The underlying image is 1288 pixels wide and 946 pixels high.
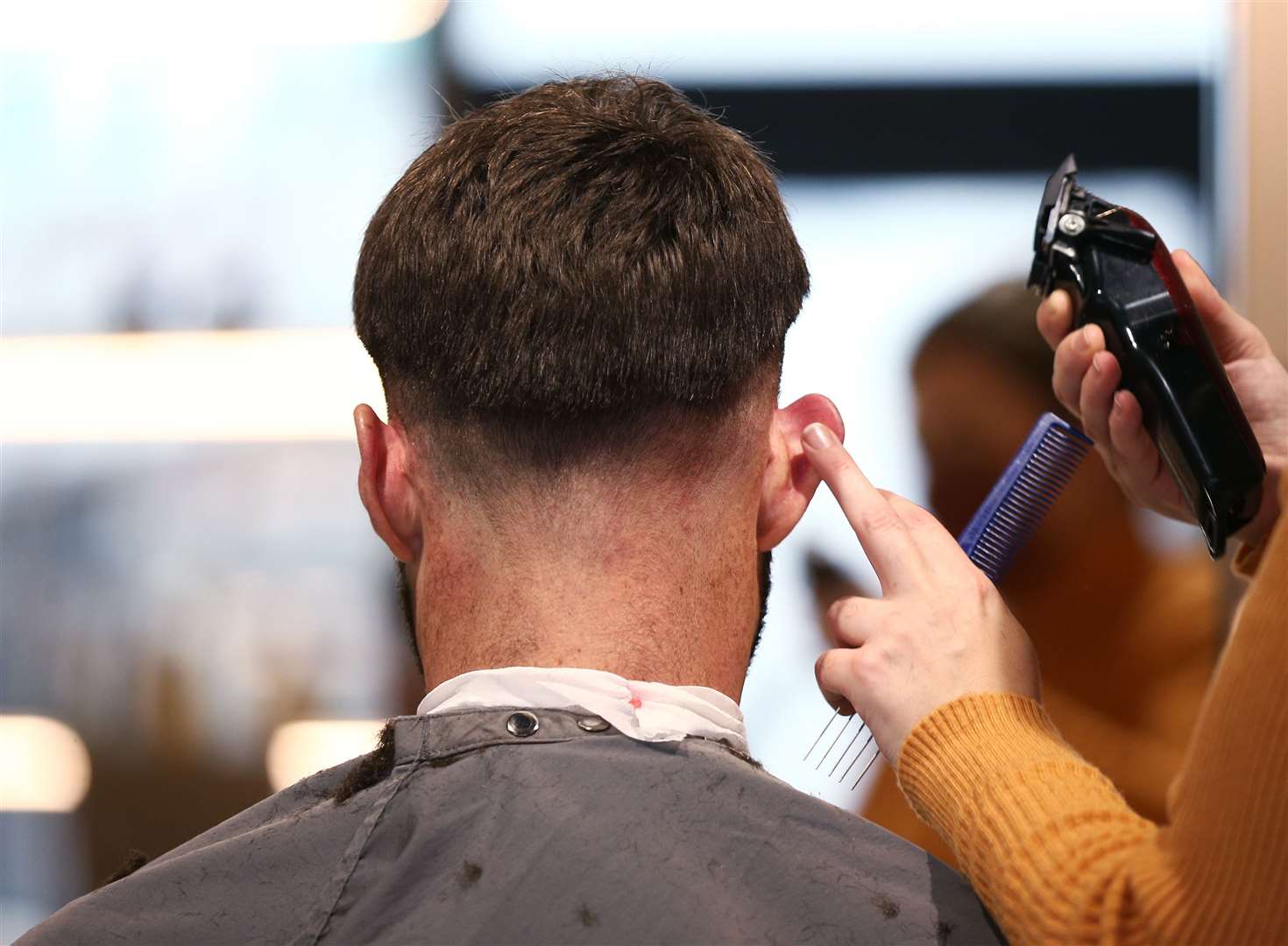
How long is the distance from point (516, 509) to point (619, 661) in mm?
145

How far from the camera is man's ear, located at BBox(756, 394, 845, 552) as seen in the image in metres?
1.13

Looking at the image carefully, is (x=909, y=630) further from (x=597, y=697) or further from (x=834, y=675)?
(x=597, y=697)

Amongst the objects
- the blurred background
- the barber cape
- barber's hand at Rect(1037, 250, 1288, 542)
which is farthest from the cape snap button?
the blurred background

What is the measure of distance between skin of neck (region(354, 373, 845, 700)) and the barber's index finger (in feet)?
0.20

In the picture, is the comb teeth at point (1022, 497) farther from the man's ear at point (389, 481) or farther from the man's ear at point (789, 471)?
the man's ear at point (389, 481)

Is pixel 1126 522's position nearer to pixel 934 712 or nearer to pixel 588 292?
pixel 934 712

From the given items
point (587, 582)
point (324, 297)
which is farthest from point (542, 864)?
point (324, 297)

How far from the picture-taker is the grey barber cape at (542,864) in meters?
0.89

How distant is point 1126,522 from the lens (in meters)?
1.83

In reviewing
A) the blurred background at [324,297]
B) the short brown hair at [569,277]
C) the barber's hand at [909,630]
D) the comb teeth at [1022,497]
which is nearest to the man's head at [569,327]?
the short brown hair at [569,277]

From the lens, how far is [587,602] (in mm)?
994

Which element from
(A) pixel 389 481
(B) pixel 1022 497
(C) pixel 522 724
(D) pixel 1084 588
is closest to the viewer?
(C) pixel 522 724

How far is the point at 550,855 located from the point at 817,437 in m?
0.43

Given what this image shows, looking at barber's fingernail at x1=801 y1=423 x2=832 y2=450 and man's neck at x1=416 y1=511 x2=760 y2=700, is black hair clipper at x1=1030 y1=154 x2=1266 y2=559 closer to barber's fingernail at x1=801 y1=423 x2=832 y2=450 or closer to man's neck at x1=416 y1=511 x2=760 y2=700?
barber's fingernail at x1=801 y1=423 x2=832 y2=450
